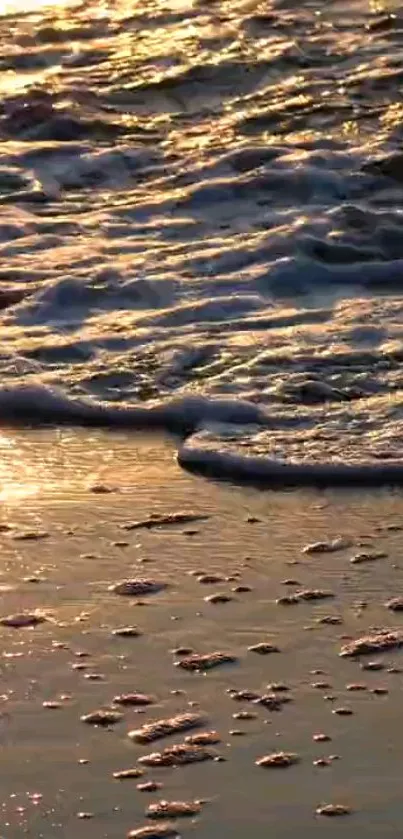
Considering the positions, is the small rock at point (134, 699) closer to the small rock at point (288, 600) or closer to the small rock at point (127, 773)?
the small rock at point (127, 773)

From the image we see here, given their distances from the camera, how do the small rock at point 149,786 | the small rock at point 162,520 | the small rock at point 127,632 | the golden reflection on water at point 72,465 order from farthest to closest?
the golden reflection on water at point 72,465
the small rock at point 162,520
the small rock at point 127,632
the small rock at point 149,786

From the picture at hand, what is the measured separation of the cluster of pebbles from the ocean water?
778 mm

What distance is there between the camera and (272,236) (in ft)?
21.2

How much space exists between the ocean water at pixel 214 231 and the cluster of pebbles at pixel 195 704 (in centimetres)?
78

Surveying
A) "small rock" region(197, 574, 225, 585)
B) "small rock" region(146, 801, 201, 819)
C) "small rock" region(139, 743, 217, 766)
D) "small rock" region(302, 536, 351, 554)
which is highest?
"small rock" region(197, 574, 225, 585)

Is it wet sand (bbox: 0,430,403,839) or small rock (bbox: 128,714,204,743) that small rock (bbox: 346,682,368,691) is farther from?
small rock (bbox: 128,714,204,743)

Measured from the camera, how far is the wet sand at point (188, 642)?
3.10 meters

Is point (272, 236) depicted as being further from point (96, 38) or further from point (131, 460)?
point (96, 38)

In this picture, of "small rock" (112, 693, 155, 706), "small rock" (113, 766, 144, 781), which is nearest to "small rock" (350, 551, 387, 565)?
"small rock" (112, 693, 155, 706)

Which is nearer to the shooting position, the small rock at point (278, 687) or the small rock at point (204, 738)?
the small rock at point (204, 738)

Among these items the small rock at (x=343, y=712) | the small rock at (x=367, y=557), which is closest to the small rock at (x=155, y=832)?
the small rock at (x=343, y=712)

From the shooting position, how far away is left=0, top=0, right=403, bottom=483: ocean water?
499cm

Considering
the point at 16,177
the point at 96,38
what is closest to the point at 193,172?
the point at 16,177

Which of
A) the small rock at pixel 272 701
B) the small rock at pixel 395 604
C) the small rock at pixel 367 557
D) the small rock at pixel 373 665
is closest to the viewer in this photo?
the small rock at pixel 272 701
